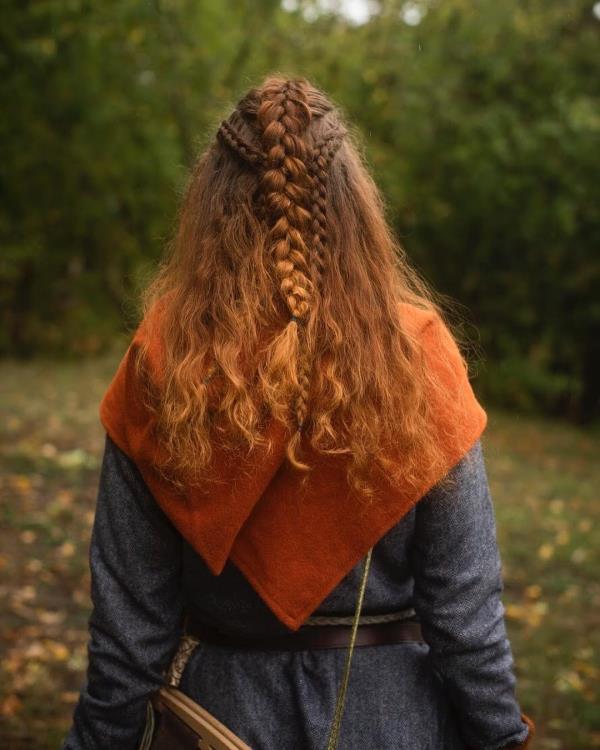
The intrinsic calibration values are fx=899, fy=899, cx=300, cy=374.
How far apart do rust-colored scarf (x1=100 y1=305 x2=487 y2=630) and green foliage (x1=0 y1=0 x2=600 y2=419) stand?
10012mm

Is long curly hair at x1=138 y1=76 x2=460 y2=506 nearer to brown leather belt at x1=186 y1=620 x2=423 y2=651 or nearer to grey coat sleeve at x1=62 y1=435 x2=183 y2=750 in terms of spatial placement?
grey coat sleeve at x1=62 y1=435 x2=183 y2=750

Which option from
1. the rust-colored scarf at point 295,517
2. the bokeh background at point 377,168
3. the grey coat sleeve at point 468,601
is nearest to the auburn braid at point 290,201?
the rust-colored scarf at point 295,517

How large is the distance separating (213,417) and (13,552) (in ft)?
13.6

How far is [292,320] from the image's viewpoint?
1377mm

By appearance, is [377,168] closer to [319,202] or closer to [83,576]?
[83,576]

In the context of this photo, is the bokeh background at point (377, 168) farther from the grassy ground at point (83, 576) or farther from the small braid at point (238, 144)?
the small braid at point (238, 144)

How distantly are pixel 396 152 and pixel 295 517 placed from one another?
13.7m

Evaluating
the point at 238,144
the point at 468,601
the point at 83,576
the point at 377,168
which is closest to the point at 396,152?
the point at 377,168

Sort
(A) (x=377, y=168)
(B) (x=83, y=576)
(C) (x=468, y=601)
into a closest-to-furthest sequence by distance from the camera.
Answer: (C) (x=468, y=601) < (B) (x=83, y=576) < (A) (x=377, y=168)

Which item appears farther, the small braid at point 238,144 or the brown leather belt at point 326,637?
the brown leather belt at point 326,637

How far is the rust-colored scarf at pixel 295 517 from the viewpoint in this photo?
140 centimetres

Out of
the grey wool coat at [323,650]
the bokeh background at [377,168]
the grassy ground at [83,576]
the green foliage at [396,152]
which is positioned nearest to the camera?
the grey wool coat at [323,650]

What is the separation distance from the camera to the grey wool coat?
4.87ft

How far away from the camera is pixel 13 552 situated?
5.15 meters
